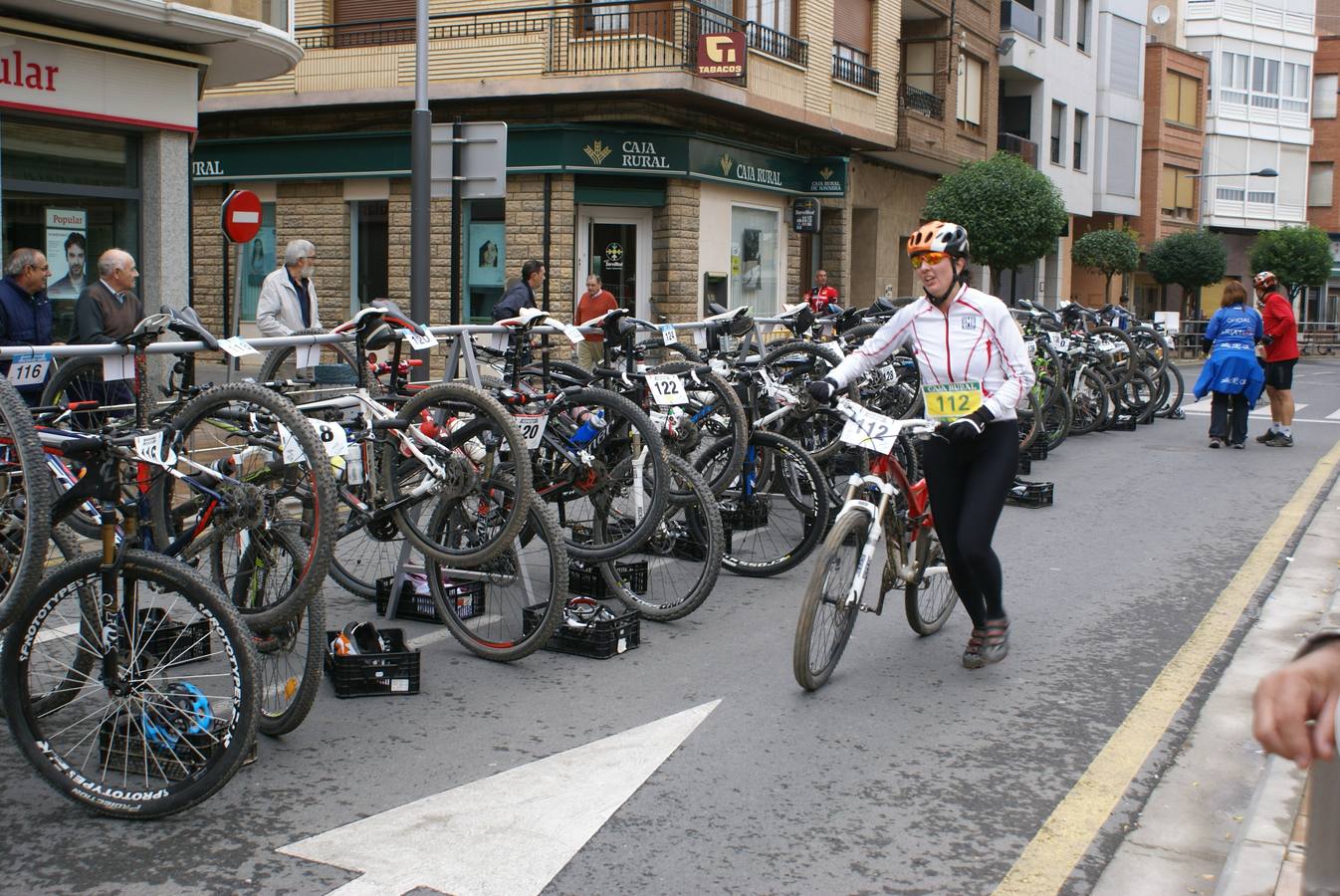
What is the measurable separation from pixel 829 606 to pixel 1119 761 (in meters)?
1.24

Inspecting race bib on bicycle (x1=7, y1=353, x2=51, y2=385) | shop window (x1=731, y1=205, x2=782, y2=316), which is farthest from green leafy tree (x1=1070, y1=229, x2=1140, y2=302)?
race bib on bicycle (x1=7, y1=353, x2=51, y2=385)

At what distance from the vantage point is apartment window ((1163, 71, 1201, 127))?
4984 centimetres

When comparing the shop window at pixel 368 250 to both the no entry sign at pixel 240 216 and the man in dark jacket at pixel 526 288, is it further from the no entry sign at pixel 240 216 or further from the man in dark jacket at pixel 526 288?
the man in dark jacket at pixel 526 288

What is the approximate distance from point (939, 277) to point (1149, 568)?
3366mm

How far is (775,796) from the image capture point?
450 centimetres

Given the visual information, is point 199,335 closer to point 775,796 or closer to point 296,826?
point 296,826

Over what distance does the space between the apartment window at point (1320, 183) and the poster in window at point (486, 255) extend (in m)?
50.4

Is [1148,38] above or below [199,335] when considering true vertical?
above

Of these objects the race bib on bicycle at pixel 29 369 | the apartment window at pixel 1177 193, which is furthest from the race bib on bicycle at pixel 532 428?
the apartment window at pixel 1177 193

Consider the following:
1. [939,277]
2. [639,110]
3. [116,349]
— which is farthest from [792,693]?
[639,110]

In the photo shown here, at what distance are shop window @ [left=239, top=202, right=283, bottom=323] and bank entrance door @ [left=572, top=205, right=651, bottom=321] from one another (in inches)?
233

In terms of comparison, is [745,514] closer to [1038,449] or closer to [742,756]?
[742,756]

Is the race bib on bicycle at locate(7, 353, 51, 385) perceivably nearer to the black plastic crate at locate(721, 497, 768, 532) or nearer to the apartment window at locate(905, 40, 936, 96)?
the black plastic crate at locate(721, 497, 768, 532)

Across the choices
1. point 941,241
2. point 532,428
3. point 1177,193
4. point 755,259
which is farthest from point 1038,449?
point 1177,193
